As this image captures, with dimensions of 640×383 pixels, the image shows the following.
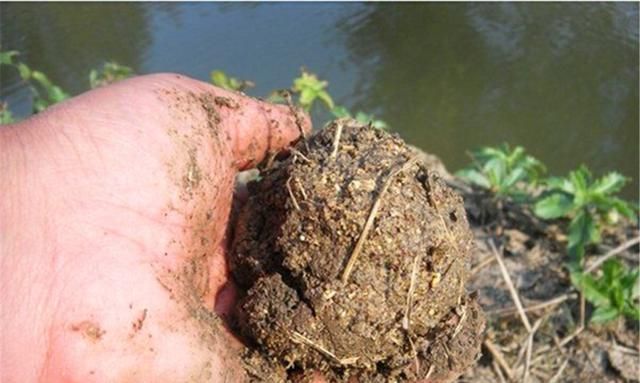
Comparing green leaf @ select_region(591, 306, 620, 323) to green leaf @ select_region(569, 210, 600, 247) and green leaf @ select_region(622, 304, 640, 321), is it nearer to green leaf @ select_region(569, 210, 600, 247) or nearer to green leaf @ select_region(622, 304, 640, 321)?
green leaf @ select_region(622, 304, 640, 321)

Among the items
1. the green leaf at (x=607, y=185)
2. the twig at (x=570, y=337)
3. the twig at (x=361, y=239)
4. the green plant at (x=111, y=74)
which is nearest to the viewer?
the twig at (x=361, y=239)

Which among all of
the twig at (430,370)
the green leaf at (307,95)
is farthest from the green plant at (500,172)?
the twig at (430,370)

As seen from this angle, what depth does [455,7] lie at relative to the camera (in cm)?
697

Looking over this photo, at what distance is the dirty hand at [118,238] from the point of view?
5.15 ft

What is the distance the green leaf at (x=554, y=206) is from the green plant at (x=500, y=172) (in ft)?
0.54

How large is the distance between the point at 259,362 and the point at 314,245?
13.6 inches

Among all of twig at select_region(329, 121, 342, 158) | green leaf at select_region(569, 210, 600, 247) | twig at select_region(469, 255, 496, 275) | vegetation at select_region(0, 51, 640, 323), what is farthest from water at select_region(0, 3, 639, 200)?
twig at select_region(329, 121, 342, 158)

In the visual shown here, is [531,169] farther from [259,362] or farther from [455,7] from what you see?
[455,7]

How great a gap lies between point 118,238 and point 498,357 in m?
1.64

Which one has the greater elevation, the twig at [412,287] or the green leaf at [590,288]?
the twig at [412,287]

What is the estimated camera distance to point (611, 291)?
2.83 meters

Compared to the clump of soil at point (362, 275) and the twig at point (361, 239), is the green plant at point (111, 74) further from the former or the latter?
the twig at point (361, 239)

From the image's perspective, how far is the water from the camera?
5285 millimetres

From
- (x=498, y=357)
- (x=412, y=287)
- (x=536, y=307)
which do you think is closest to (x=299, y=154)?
(x=412, y=287)
